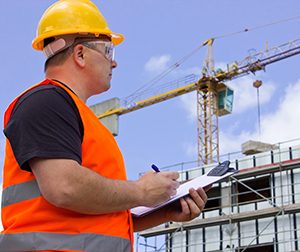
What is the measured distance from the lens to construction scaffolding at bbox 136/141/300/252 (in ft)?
77.2

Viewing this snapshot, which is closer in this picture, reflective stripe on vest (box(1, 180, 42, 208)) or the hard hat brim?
reflective stripe on vest (box(1, 180, 42, 208))

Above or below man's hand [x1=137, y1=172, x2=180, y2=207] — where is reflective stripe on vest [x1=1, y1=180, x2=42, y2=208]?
below

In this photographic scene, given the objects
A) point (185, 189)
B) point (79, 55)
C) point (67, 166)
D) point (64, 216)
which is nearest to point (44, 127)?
point (67, 166)

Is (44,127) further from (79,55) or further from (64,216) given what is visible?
(79,55)

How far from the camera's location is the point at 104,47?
2818 millimetres

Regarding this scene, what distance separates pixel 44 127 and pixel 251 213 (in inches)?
871

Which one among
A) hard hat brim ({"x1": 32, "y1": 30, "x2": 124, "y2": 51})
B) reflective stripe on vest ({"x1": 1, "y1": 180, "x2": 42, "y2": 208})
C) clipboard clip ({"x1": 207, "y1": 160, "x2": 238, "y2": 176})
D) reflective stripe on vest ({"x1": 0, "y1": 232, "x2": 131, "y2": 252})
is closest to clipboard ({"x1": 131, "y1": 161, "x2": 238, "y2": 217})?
clipboard clip ({"x1": 207, "y1": 160, "x2": 238, "y2": 176})

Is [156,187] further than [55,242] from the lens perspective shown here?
Yes

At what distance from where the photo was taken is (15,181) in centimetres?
252

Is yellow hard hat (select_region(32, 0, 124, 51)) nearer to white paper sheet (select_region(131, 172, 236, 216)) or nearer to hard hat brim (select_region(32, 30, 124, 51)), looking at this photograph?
hard hat brim (select_region(32, 30, 124, 51))

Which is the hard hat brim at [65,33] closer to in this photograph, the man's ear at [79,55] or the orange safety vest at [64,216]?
the man's ear at [79,55]

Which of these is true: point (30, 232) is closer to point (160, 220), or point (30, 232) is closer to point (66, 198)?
point (66, 198)

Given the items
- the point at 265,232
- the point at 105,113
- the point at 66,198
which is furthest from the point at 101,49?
the point at 105,113

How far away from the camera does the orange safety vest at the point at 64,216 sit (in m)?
2.39
